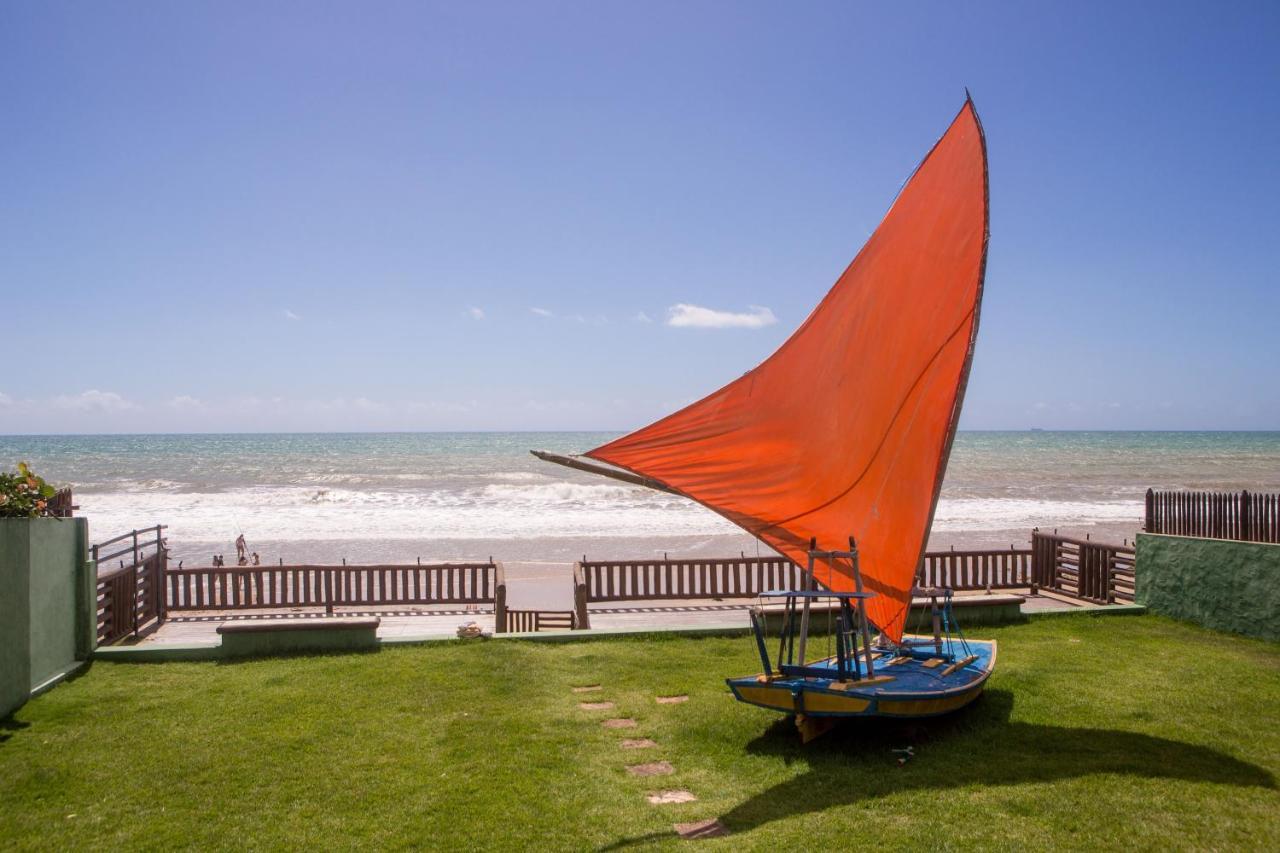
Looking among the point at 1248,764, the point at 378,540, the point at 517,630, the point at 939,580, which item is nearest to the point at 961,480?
the point at 378,540

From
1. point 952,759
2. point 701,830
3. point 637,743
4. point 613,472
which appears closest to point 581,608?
point 613,472

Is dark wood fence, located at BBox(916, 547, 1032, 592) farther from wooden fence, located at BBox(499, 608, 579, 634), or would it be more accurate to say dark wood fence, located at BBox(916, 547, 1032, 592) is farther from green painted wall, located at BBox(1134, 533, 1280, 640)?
wooden fence, located at BBox(499, 608, 579, 634)

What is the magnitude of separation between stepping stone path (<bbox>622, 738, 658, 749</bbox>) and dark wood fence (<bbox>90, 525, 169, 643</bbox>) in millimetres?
6554

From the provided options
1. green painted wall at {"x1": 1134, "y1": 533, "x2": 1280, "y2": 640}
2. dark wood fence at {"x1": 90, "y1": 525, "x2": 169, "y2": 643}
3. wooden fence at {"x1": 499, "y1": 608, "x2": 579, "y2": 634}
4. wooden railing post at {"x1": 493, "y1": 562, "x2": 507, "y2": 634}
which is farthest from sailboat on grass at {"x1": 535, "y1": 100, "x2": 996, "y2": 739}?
dark wood fence at {"x1": 90, "y1": 525, "x2": 169, "y2": 643}

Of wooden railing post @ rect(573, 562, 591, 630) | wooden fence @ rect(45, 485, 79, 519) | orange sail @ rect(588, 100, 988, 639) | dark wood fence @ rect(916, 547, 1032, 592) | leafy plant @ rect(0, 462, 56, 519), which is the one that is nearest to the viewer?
orange sail @ rect(588, 100, 988, 639)

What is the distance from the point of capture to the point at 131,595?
11945 mm

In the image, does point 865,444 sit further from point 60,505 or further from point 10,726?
point 60,505

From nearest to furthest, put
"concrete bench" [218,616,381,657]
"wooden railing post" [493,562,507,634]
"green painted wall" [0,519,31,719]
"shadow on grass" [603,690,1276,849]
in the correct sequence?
1. "shadow on grass" [603,690,1276,849]
2. "green painted wall" [0,519,31,719]
3. "concrete bench" [218,616,381,657]
4. "wooden railing post" [493,562,507,634]

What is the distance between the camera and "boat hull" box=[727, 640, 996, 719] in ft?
22.2

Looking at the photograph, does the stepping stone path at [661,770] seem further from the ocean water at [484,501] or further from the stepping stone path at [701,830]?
the ocean water at [484,501]

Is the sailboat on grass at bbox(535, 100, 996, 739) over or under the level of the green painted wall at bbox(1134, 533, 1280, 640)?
over

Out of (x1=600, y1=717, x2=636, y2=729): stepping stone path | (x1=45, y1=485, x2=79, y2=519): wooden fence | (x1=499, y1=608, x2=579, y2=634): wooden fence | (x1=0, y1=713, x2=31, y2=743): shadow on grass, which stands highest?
(x1=45, y1=485, x2=79, y2=519): wooden fence

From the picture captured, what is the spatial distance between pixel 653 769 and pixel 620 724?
111cm

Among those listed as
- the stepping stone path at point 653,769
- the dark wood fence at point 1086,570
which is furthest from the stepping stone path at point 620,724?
the dark wood fence at point 1086,570
